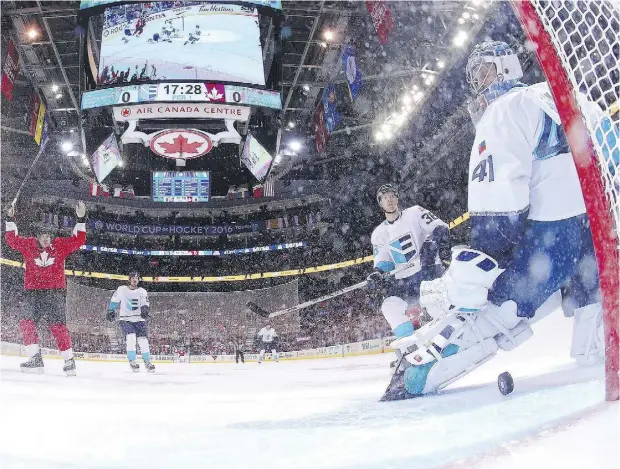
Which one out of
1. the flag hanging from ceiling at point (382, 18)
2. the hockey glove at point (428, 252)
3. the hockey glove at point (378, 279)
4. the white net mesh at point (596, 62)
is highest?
the flag hanging from ceiling at point (382, 18)

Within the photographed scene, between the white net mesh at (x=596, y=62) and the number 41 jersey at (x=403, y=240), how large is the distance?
6.57ft

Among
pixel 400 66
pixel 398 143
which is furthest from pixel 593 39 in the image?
pixel 398 143

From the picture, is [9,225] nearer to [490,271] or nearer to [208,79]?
[208,79]

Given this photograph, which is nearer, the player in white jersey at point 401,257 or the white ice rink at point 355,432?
the white ice rink at point 355,432

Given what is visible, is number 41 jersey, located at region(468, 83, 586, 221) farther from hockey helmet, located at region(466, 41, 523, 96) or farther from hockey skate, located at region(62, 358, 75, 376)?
hockey skate, located at region(62, 358, 75, 376)

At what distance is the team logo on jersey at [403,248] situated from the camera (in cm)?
343

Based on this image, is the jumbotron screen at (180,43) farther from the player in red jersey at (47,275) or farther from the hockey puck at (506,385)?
the hockey puck at (506,385)

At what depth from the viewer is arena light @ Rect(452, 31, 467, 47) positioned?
821cm

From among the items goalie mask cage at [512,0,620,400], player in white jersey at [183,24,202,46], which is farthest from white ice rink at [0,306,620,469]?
player in white jersey at [183,24,202,46]

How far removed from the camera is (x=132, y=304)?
230 inches

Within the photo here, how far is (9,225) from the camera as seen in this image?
4.39 meters

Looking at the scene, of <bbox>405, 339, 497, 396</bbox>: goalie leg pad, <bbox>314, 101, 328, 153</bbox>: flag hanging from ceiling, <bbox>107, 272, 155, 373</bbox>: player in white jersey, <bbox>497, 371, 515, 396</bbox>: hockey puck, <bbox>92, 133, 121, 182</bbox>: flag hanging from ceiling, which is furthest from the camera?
<bbox>314, 101, 328, 153</bbox>: flag hanging from ceiling

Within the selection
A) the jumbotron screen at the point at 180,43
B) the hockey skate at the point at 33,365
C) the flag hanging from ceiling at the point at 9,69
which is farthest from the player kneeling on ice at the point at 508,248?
the flag hanging from ceiling at the point at 9,69

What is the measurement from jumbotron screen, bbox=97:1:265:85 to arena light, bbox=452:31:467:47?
3.66 m
